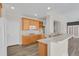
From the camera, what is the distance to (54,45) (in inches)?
66.7

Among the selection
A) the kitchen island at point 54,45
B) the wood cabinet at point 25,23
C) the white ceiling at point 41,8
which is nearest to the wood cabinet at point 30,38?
the kitchen island at point 54,45

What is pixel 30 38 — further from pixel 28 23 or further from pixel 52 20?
pixel 52 20

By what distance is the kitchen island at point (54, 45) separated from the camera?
1659 millimetres

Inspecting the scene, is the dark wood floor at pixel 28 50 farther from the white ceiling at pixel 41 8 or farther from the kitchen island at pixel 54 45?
the white ceiling at pixel 41 8

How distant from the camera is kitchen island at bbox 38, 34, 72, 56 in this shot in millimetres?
1659

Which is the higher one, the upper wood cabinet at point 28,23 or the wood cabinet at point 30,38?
the upper wood cabinet at point 28,23

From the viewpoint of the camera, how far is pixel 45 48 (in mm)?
1672

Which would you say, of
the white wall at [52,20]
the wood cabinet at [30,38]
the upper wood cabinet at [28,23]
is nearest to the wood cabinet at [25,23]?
the upper wood cabinet at [28,23]

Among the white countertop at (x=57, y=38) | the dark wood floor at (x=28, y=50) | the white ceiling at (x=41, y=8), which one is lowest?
the dark wood floor at (x=28, y=50)

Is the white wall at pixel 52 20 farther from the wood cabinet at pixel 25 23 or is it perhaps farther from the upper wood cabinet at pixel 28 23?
the wood cabinet at pixel 25 23

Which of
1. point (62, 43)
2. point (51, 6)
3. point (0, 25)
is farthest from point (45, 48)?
point (0, 25)

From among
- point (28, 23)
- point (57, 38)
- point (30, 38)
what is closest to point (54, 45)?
point (57, 38)

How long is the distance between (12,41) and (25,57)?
0.33 m

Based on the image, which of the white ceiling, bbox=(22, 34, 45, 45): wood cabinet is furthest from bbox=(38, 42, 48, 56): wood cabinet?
the white ceiling
